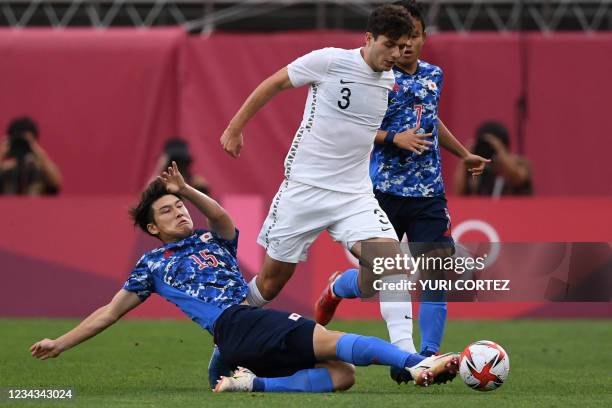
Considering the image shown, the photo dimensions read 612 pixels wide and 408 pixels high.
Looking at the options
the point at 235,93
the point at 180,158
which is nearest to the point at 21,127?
the point at 180,158

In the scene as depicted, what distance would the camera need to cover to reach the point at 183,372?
9055mm

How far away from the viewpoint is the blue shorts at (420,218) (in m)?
8.77

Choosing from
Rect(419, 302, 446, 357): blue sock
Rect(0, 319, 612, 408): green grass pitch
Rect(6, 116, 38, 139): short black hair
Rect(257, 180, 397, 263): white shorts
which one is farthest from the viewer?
Rect(6, 116, 38, 139): short black hair

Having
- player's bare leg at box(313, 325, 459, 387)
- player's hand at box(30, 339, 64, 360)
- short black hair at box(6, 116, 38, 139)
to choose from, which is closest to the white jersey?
player's bare leg at box(313, 325, 459, 387)

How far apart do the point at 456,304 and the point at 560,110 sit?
13.0 feet

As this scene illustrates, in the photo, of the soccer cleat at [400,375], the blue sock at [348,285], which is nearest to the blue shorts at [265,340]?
the soccer cleat at [400,375]

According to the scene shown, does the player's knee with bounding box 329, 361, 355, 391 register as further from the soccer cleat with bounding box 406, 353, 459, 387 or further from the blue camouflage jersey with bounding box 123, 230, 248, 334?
the blue camouflage jersey with bounding box 123, 230, 248, 334

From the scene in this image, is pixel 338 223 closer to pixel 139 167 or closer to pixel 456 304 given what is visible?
pixel 456 304

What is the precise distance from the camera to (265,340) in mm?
7480

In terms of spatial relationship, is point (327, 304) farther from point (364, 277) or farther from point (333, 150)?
point (333, 150)

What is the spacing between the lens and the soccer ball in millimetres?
7355

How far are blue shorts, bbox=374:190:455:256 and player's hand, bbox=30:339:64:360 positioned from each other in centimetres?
248

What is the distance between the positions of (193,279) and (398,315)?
4.43 feet

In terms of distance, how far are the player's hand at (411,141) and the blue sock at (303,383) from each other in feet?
5.29
